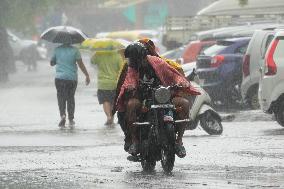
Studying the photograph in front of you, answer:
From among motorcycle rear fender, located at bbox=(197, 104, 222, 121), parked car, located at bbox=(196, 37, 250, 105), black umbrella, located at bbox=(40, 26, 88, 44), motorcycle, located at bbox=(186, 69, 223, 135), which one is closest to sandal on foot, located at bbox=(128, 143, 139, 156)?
motorcycle, located at bbox=(186, 69, 223, 135)

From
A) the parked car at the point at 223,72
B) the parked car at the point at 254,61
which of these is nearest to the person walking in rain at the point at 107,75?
the parked car at the point at 254,61

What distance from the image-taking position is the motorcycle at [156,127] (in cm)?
1201

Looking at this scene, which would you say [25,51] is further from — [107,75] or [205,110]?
[205,110]

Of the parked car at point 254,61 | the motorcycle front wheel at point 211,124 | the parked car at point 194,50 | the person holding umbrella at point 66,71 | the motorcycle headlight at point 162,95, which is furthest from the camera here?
the parked car at point 194,50

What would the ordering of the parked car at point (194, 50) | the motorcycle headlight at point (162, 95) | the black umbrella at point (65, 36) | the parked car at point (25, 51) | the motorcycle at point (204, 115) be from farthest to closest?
the parked car at point (25, 51)
the parked car at point (194, 50)
the black umbrella at point (65, 36)
the motorcycle at point (204, 115)
the motorcycle headlight at point (162, 95)

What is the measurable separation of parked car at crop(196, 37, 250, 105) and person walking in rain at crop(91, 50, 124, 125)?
14.5 ft

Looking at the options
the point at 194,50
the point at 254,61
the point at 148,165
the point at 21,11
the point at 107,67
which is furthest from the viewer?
the point at 21,11

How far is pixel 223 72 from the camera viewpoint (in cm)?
2567

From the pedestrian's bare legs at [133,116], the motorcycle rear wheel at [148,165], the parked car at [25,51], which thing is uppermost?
the pedestrian's bare legs at [133,116]

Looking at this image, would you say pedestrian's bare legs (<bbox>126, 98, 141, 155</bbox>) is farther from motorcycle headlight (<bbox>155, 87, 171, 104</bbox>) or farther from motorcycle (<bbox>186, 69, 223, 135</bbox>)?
motorcycle (<bbox>186, 69, 223, 135</bbox>)

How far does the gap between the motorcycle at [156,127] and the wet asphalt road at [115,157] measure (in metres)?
0.16

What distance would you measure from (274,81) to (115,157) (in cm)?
507

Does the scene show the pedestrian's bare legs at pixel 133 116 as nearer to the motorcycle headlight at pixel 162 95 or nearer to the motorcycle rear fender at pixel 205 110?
the motorcycle headlight at pixel 162 95

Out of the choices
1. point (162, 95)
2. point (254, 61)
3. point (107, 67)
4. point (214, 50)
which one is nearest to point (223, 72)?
point (214, 50)
